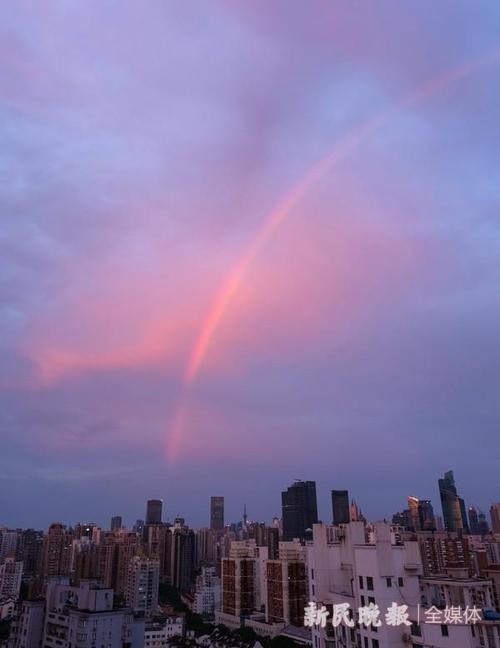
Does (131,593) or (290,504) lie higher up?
(290,504)

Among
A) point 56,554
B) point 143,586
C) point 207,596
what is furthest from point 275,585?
point 56,554

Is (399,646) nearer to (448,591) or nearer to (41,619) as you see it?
(448,591)

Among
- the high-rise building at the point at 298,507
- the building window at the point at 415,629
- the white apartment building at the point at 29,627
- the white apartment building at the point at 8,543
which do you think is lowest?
the white apartment building at the point at 29,627

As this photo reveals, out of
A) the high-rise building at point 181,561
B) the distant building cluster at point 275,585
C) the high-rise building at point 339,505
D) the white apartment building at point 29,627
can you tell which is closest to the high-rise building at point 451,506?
the distant building cluster at point 275,585

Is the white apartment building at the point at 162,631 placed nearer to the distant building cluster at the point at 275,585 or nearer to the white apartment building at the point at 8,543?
the distant building cluster at the point at 275,585

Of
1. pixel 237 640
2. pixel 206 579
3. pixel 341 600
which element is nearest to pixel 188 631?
pixel 237 640

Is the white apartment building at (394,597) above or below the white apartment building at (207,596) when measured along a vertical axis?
above

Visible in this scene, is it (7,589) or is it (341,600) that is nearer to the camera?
(341,600)
